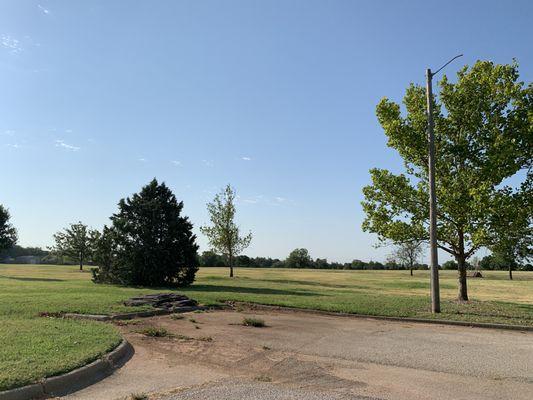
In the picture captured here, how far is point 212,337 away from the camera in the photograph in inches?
432

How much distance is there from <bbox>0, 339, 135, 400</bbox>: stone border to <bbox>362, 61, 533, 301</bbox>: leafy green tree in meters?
13.4

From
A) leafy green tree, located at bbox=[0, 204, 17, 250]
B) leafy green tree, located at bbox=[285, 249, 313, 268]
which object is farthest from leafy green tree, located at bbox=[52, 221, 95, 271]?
leafy green tree, located at bbox=[285, 249, 313, 268]

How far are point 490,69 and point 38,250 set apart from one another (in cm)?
14817

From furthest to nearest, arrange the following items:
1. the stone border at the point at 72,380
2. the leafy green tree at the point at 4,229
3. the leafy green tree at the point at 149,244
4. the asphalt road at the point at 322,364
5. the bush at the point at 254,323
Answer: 1. the leafy green tree at the point at 4,229
2. the leafy green tree at the point at 149,244
3. the bush at the point at 254,323
4. the asphalt road at the point at 322,364
5. the stone border at the point at 72,380

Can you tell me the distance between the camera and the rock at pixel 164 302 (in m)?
16.0

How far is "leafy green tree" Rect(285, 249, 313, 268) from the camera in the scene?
4195 inches

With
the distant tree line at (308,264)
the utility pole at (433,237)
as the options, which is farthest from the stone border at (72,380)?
the distant tree line at (308,264)

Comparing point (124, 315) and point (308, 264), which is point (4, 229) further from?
point (308, 264)

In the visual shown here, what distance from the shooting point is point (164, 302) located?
645 inches

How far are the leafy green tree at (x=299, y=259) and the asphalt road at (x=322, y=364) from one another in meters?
94.2

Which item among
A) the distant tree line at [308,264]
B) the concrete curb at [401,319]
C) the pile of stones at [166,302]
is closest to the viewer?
the concrete curb at [401,319]

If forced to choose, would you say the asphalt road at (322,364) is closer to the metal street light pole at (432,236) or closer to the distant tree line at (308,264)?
the metal street light pole at (432,236)

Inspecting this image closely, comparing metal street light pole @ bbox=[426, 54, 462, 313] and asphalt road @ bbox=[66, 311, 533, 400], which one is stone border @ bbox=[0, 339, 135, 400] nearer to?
asphalt road @ bbox=[66, 311, 533, 400]

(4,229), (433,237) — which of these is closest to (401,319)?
(433,237)
